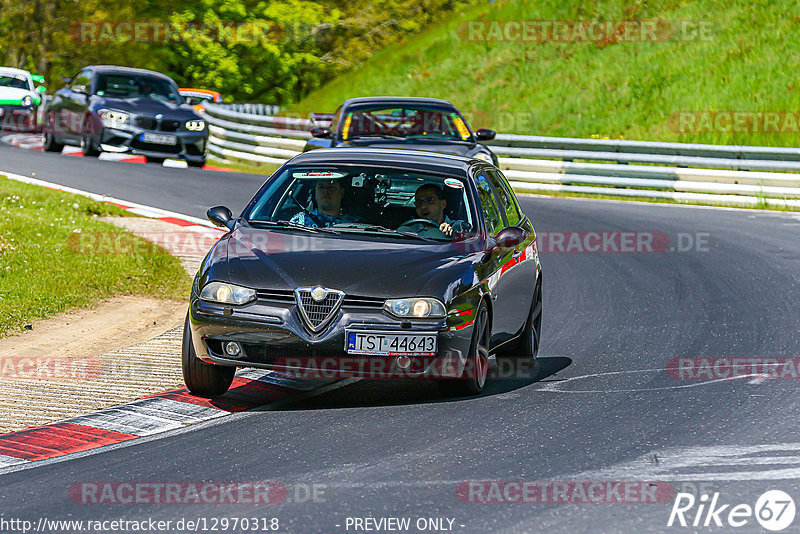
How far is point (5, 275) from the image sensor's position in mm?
11734

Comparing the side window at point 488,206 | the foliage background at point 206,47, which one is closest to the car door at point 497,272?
the side window at point 488,206

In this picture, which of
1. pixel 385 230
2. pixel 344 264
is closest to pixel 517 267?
pixel 385 230

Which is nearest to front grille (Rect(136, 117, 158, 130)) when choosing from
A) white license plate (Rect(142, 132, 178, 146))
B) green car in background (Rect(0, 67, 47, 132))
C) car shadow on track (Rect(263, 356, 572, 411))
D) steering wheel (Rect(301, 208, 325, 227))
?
white license plate (Rect(142, 132, 178, 146))

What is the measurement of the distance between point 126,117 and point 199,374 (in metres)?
15.6

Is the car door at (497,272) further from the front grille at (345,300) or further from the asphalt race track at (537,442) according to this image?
the front grille at (345,300)

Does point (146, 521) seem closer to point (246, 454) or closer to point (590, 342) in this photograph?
point (246, 454)

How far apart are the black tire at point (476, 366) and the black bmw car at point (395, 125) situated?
867cm

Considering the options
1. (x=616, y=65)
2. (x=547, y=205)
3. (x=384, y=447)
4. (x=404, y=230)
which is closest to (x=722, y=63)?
(x=616, y=65)

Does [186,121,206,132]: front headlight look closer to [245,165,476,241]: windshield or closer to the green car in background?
the green car in background

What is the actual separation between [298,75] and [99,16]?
309 inches

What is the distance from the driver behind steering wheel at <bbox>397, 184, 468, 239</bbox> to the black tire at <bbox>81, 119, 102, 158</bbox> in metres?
Answer: 16.1

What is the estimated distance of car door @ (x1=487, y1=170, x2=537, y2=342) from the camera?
8.43m

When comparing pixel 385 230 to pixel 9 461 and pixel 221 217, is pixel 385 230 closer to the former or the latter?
pixel 221 217

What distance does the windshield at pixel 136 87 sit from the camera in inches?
915
